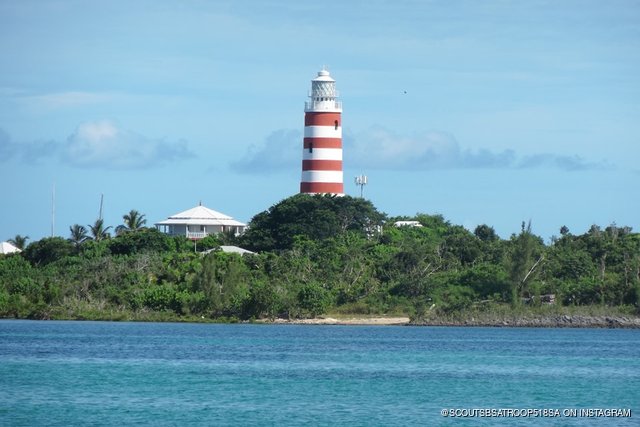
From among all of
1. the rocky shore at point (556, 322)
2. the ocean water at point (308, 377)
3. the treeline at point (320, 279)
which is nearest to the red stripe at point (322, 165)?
the treeline at point (320, 279)

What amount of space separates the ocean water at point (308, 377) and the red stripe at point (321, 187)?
19895 mm

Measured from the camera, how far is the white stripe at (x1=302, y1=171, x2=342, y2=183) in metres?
88.3

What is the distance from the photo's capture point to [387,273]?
78312mm

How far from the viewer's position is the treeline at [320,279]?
245 feet

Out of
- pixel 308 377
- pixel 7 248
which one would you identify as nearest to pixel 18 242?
pixel 7 248

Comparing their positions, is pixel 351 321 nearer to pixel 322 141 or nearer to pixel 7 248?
pixel 322 141

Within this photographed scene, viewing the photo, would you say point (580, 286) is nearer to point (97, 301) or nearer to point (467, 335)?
point (467, 335)

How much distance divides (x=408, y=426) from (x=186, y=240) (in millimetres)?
56677

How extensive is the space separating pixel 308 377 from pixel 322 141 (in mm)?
41806

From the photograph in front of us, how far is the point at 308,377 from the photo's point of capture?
1807 inches

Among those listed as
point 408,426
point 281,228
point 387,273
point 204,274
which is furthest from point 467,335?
point 408,426

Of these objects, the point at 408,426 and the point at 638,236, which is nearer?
the point at 408,426

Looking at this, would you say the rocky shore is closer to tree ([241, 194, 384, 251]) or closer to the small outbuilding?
tree ([241, 194, 384, 251])

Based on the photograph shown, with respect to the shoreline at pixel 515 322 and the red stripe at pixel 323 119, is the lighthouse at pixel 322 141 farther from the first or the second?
the shoreline at pixel 515 322
